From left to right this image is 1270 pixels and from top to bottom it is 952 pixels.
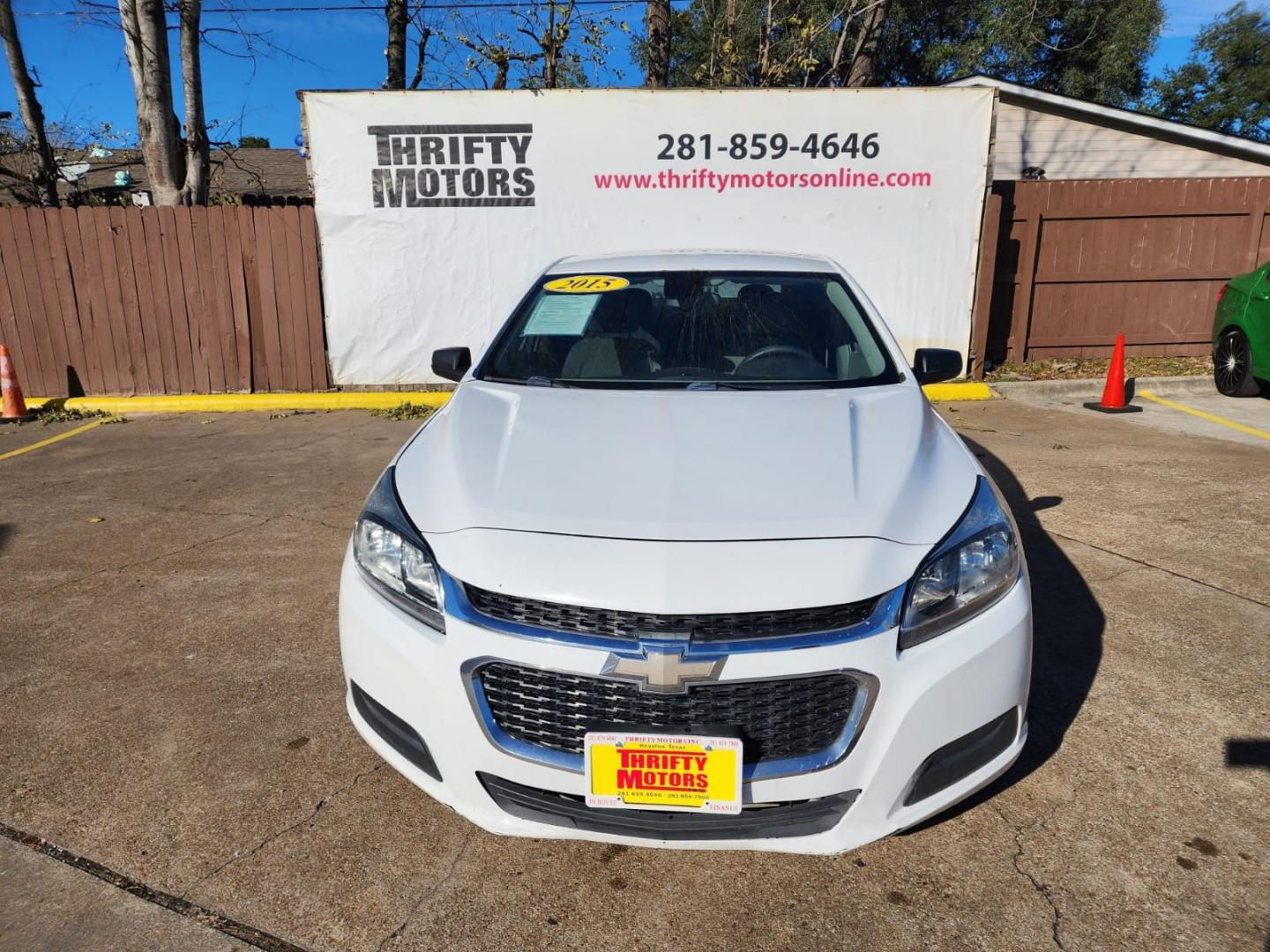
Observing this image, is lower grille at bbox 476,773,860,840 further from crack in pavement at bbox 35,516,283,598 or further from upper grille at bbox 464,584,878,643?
crack in pavement at bbox 35,516,283,598

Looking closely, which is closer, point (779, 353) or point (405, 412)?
point (779, 353)

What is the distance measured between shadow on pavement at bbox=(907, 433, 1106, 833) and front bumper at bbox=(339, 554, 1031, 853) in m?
0.13

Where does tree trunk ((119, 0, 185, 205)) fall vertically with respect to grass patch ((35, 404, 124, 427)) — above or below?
above

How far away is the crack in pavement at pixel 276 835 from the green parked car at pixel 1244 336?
29.0 ft

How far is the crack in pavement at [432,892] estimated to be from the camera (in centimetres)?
213

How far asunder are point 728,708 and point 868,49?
53.0 feet

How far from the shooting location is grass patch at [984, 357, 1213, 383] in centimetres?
955

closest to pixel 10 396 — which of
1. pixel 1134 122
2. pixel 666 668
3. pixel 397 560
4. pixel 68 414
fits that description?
pixel 68 414

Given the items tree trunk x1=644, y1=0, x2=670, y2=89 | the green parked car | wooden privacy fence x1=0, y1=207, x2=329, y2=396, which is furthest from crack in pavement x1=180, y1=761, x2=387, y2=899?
tree trunk x1=644, y1=0, x2=670, y2=89

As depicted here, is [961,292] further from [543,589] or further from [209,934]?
[209,934]

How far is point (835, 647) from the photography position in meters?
1.96

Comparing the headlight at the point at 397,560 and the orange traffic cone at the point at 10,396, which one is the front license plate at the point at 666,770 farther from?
the orange traffic cone at the point at 10,396

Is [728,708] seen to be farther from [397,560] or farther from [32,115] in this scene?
[32,115]

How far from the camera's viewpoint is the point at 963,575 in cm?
220
